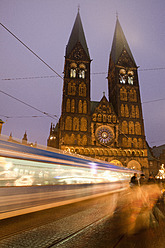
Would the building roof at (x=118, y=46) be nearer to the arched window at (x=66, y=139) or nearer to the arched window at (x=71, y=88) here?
the arched window at (x=71, y=88)

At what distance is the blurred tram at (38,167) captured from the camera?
155 inches

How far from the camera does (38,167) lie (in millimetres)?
4738

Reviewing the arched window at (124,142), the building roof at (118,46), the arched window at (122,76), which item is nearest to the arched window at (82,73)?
the arched window at (122,76)

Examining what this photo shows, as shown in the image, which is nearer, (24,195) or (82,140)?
(24,195)

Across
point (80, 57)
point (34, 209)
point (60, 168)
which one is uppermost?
point (80, 57)

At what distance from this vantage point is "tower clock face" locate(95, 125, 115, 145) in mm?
29531

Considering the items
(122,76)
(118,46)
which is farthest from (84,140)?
(118,46)

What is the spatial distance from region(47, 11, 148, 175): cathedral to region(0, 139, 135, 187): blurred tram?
19.7 meters

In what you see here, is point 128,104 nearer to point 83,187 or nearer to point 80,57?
point 80,57

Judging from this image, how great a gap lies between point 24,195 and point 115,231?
7.98ft

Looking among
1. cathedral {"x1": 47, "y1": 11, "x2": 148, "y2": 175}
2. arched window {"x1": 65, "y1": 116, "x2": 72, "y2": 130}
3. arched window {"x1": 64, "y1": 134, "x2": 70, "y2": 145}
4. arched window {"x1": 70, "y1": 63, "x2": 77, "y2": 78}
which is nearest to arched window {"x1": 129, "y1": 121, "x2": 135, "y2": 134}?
cathedral {"x1": 47, "y1": 11, "x2": 148, "y2": 175}

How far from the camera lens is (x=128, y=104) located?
108 feet

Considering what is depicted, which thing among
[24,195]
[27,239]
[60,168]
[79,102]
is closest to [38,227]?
[27,239]

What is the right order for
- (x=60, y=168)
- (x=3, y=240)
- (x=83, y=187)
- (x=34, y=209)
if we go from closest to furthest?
(x=3, y=240)
(x=34, y=209)
(x=60, y=168)
(x=83, y=187)
